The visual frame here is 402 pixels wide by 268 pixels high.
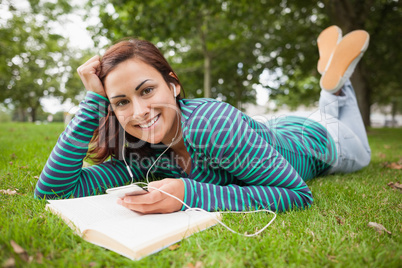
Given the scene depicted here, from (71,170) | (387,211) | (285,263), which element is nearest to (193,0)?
(71,170)

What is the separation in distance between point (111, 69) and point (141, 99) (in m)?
0.34

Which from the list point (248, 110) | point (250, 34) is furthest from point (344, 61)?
point (248, 110)

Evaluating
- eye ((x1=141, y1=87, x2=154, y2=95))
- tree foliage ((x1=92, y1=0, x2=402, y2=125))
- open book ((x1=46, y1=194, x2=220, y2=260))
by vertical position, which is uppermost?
→ tree foliage ((x1=92, y1=0, x2=402, y2=125))

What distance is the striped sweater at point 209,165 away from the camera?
1954 millimetres

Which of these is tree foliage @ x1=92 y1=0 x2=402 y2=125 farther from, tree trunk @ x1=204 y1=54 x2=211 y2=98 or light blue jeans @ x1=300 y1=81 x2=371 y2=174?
light blue jeans @ x1=300 y1=81 x2=371 y2=174

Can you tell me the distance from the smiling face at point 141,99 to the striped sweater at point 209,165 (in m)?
0.15

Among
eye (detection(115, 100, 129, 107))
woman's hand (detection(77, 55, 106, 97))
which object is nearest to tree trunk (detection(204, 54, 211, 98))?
woman's hand (detection(77, 55, 106, 97))

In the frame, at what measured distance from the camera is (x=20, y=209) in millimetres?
1903

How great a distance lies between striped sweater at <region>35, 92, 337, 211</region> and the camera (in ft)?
6.41

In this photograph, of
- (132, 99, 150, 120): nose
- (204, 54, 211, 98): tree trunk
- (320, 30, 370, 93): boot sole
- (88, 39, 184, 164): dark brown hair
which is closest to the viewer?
(132, 99, 150, 120): nose

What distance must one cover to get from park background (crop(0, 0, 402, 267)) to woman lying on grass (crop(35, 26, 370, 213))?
8.0 inches

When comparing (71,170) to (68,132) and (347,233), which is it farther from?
(347,233)

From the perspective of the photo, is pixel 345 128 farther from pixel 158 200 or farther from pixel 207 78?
pixel 207 78

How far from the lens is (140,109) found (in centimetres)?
210
